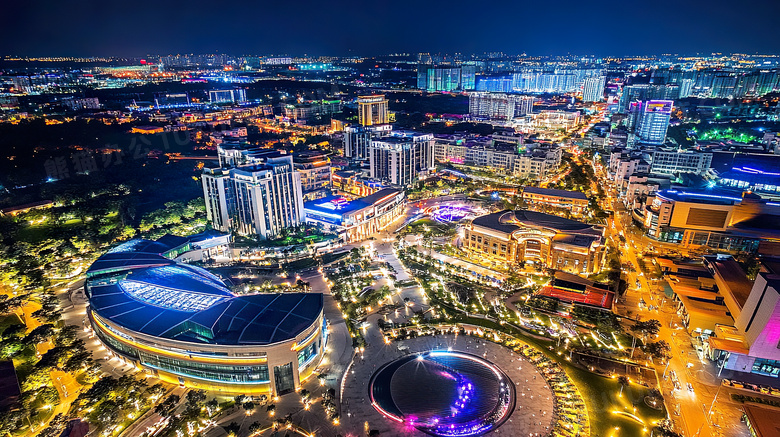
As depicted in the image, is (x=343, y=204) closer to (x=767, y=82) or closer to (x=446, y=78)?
(x=767, y=82)

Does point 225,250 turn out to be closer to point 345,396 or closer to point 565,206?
point 345,396

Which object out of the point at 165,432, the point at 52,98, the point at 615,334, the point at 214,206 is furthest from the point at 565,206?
the point at 52,98

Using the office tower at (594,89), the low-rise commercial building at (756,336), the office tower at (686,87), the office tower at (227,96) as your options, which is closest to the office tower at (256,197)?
the low-rise commercial building at (756,336)

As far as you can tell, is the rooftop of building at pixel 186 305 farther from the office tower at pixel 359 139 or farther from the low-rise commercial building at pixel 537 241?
the office tower at pixel 359 139

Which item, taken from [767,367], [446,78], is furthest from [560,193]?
[446,78]

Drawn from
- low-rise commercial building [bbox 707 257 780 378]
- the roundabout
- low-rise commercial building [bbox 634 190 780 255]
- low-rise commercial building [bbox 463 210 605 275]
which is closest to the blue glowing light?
the roundabout

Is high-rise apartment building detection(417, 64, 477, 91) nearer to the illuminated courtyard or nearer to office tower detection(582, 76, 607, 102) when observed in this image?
office tower detection(582, 76, 607, 102)
